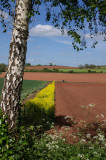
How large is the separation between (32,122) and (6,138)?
3886 mm

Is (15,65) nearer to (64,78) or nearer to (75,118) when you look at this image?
(75,118)

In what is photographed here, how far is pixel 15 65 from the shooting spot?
221 inches

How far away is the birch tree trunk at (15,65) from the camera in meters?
5.61

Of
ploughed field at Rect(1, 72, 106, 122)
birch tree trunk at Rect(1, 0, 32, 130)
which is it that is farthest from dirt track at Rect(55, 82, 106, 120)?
birch tree trunk at Rect(1, 0, 32, 130)

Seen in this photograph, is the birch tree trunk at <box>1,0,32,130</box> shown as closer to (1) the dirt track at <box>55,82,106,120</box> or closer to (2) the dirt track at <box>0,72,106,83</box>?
(1) the dirt track at <box>55,82,106,120</box>

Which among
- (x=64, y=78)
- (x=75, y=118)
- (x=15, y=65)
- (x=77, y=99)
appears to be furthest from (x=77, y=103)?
(x=64, y=78)

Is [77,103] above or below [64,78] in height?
below

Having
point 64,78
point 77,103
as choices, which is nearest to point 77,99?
point 77,103

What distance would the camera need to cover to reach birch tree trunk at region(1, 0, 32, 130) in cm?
561

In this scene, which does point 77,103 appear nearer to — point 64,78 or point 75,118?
point 75,118

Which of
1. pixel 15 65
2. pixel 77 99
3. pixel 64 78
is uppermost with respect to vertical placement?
pixel 15 65

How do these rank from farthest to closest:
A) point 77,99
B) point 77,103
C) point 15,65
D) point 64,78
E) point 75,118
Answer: point 64,78 → point 77,99 → point 77,103 → point 75,118 → point 15,65

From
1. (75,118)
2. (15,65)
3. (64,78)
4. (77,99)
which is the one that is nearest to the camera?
(15,65)

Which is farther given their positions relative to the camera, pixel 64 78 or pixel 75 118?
pixel 64 78
